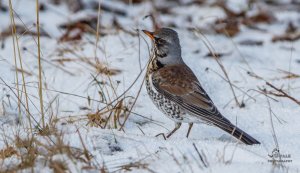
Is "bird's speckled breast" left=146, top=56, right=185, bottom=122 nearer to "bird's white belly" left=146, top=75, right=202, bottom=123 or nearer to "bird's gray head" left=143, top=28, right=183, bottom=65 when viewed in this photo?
"bird's white belly" left=146, top=75, right=202, bottom=123

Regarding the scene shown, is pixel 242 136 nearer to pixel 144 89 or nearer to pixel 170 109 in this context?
pixel 170 109

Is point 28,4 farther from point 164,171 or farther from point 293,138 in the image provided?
point 164,171

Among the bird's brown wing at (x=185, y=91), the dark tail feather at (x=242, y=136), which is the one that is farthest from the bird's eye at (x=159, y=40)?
the dark tail feather at (x=242, y=136)

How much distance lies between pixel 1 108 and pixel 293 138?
7.18 ft

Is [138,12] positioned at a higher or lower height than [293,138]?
higher

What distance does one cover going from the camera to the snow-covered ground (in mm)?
3914

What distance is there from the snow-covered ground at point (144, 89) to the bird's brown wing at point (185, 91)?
0.22m

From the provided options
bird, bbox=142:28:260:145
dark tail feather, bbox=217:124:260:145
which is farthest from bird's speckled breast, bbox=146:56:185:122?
dark tail feather, bbox=217:124:260:145

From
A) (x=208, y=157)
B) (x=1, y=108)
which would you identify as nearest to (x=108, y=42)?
(x=1, y=108)

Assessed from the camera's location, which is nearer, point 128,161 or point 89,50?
point 128,161

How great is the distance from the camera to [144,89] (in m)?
5.97

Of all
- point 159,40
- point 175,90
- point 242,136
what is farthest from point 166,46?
point 242,136

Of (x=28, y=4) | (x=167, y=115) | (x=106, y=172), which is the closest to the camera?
(x=106, y=172)

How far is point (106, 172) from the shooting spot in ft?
11.6
